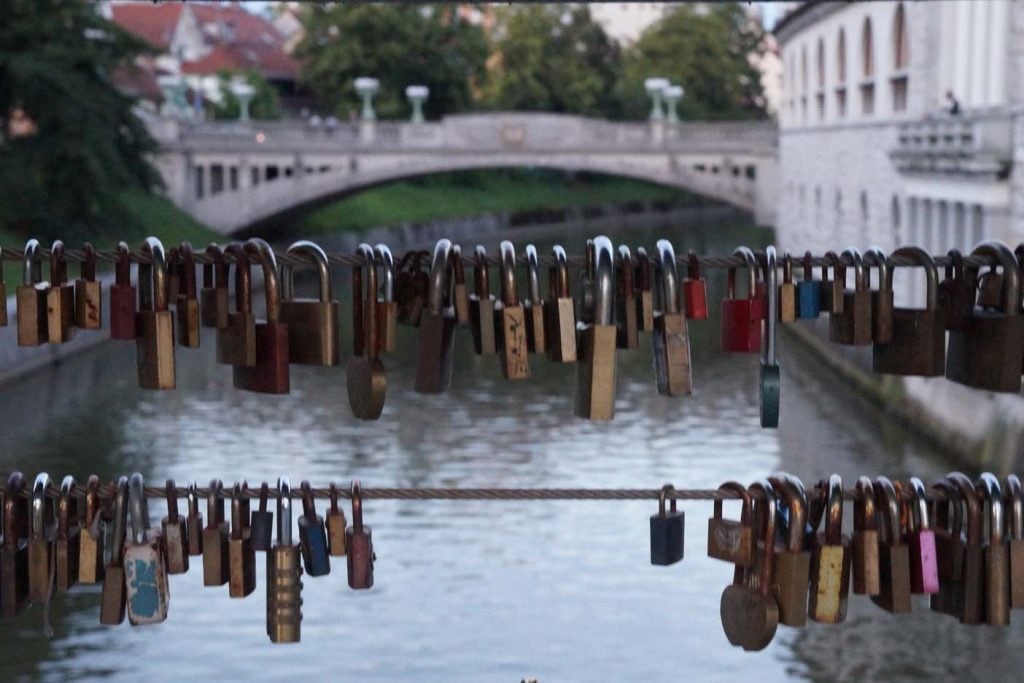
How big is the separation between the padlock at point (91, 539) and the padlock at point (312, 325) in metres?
0.63

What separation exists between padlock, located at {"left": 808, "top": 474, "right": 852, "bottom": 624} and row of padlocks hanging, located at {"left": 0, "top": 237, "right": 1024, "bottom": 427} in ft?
1.77

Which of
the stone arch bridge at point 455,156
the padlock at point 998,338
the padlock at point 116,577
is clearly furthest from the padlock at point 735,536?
the stone arch bridge at point 455,156

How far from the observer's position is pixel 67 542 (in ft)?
17.5

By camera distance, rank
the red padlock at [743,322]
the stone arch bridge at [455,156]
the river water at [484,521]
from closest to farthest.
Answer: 1. the red padlock at [743,322]
2. the river water at [484,521]
3. the stone arch bridge at [455,156]

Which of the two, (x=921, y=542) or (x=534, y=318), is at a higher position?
(x=534, y=318)

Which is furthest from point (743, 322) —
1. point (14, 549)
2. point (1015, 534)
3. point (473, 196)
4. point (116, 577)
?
point (473, 196)

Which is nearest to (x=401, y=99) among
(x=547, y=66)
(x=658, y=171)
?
(x=547, y=66)

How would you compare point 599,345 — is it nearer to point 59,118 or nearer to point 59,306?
point 59,306

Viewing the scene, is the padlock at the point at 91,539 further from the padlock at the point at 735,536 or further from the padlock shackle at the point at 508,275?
the padlock at the point at 735,536

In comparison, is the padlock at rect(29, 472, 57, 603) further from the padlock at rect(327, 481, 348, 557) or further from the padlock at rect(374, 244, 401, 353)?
the padlock at rect(374, 244, 401, 353)

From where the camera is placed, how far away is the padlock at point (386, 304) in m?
5.26

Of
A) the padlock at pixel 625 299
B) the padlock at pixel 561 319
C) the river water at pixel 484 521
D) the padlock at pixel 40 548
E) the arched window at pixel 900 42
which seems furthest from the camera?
the arched window at pixel 900 42

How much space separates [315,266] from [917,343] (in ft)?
5.37

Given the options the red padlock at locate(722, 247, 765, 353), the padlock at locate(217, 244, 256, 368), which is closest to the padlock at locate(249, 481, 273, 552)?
the padlock at locate(217, 244, 256, 368)
